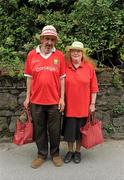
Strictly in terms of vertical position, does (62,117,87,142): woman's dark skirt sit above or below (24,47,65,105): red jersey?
below

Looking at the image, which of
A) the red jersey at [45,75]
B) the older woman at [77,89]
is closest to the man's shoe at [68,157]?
the older woman at [77,89]

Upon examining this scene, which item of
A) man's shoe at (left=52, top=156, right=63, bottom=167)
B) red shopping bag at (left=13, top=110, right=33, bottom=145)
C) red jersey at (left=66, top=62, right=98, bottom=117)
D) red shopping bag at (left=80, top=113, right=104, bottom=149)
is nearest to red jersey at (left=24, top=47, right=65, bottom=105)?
red jersey at (left=66, top=62, right=98, bottom=117)

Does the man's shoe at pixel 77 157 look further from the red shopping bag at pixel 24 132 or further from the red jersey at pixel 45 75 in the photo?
the red jersey at pixel 45 75

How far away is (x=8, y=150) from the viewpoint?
600 centimetres

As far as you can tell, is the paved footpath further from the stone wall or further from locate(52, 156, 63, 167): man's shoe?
the stone wall

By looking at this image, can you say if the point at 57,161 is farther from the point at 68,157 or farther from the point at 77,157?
the point at 77,157

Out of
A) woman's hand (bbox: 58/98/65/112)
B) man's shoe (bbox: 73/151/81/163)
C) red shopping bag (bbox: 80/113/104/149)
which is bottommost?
man's shoe (bbox: 73/151/81/163)

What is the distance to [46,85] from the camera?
16.6 feet

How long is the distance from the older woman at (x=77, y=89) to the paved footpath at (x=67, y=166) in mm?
407

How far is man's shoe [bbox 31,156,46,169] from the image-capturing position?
5336mm

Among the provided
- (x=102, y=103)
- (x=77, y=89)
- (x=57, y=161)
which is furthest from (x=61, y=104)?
(x=102, y=103)

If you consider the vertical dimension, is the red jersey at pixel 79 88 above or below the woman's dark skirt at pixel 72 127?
above

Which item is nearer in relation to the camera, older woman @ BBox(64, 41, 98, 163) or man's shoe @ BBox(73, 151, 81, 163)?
older woman @ BBox(64, 41, 98, 163)

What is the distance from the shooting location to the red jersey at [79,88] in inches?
206
